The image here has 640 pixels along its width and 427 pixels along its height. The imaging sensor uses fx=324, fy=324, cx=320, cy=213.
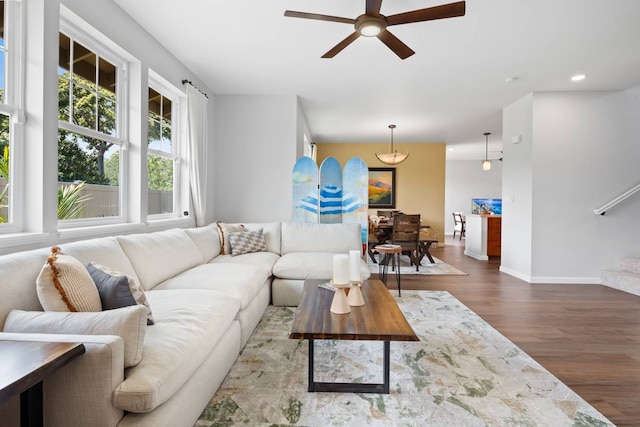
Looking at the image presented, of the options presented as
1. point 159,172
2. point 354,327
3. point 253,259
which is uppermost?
point 159,172

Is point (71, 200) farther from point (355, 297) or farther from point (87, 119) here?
point (355, 297)

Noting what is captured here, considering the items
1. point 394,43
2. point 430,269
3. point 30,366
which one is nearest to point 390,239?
point 430,269

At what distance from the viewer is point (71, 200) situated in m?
2.35

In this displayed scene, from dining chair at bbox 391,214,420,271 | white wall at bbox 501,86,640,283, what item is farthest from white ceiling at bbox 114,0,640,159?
dining chair at bbox 391,214,420,271

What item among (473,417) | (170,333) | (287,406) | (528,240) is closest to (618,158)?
(528,240)

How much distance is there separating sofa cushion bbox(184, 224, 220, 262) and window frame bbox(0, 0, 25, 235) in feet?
4.45

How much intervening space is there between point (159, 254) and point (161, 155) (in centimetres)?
154

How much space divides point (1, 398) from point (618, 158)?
20.1 feet

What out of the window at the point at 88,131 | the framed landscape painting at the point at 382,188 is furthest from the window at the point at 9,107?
the framed landscape painting at the point at 382,188

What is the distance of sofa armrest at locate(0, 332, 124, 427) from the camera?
1068 mm

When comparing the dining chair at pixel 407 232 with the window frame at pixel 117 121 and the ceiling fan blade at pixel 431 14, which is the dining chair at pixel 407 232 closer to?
the ceiling fan blade at pixel 431 14

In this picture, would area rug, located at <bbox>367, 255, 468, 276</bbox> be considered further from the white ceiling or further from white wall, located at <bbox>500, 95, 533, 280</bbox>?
the white ceiling

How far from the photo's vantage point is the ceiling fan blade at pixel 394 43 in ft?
7.87

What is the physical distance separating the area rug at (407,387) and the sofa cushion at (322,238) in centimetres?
143
